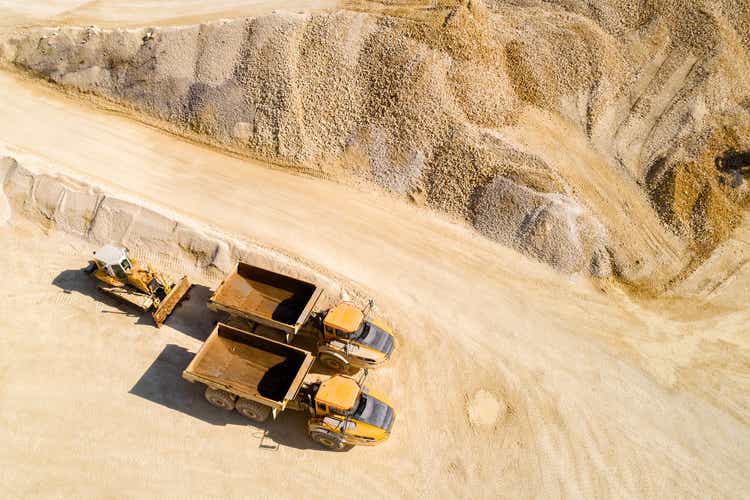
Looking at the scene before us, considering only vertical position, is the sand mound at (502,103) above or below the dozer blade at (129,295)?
above

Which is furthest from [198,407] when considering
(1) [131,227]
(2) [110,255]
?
(1) [131,227]

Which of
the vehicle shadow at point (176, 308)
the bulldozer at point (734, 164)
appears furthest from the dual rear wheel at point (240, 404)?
the bulldozer at point (734, 164)

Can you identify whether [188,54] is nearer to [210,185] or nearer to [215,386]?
[210,185]

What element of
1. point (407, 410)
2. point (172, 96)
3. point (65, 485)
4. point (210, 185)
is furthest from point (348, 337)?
point (172, 96)

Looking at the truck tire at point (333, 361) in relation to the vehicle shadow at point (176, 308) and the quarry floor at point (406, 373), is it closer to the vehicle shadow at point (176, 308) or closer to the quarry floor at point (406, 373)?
the quarry floor at point (406, 373)

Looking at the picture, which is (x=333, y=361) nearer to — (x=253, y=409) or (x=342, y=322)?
(x=342, y=322)

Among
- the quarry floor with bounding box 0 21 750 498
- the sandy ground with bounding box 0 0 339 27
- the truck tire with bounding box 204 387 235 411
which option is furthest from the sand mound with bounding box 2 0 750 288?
the truck tire with bounding box 204 387 235 411
